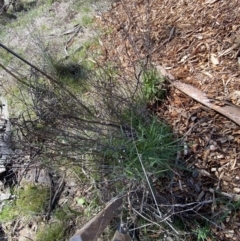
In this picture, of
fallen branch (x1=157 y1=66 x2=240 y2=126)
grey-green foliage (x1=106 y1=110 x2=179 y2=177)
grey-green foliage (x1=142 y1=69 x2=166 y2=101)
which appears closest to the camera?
grey-green foliage (x1=106 y1=110 x2=179 y2=177)

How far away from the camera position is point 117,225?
2.87 m

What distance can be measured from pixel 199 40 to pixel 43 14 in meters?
2.78

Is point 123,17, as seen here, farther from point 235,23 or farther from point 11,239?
point 11,239

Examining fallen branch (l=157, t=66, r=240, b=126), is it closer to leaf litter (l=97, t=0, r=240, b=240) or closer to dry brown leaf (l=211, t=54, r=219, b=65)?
leaf litter (l=97, t=0, r=240, b=240)

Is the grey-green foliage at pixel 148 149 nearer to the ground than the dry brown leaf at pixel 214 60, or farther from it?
nearer to the ground

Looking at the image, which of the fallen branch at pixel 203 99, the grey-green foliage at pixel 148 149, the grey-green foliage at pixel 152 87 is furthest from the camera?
the grey-green foliage at pixel 152 87

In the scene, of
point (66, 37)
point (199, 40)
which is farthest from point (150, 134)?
point (66, 37)

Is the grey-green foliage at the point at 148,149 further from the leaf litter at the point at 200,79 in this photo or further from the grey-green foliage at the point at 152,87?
the grey-green foliage at the point at 152,87

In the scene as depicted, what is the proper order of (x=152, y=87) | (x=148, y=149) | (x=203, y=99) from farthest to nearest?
(x=152, y=87) → (x=203, y=99) → (x=148, y=149)

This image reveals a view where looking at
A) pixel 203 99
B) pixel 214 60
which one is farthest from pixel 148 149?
pixel 214 60

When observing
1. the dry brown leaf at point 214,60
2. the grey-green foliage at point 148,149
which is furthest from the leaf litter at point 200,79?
the grey-green foliage at point 148,149

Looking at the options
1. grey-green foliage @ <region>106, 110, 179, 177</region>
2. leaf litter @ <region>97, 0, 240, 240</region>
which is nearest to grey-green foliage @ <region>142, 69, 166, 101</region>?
leaf litter @ <region>97, 0, 240, 240</region>

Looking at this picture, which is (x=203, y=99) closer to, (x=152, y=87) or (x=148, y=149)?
(x=152, y=87)

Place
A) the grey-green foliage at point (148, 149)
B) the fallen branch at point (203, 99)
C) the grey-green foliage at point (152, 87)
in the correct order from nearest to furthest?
the grey-green foliage at point (148, 149) → the fallen branch at point (203, 99) → the grey-green foliage at point (152, 87)
